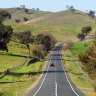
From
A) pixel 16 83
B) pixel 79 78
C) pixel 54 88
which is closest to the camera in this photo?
pixel 54 88

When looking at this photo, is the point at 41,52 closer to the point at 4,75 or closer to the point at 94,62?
the point at 4,75

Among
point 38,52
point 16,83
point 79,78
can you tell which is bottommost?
point 79,78

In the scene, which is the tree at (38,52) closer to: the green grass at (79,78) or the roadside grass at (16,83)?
the green grass at (79,78)

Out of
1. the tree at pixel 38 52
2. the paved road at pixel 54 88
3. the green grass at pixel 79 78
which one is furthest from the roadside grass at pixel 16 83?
the tree at pixel 38 52

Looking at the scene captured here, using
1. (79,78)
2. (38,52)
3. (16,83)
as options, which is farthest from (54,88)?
(38,52)

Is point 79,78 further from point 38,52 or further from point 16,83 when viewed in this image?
point 38,52

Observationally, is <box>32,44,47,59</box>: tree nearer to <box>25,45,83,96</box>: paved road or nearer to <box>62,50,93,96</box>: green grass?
<box>25,45,83,96</box>: paved road

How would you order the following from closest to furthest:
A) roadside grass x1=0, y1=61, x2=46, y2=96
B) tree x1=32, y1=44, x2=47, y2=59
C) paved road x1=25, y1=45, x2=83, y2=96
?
paved road x1=25, y1=45, x2=83, y2=96, roadside grass x1=0, y1=61, x2=46, y2=96, tree x1=32, y1=44, x2=47, y2=59

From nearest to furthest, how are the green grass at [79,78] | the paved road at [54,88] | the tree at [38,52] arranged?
the paved road at [54,88] < the green grass at [79,78] < the tree at [38,52]

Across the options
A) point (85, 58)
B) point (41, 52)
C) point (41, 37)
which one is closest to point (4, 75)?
point (85, 58)

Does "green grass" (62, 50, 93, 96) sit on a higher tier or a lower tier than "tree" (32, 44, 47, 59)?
lower

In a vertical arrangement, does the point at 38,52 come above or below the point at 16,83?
above

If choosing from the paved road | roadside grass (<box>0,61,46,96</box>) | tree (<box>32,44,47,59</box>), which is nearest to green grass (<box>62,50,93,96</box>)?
the paved road

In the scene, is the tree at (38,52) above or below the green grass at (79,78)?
above
